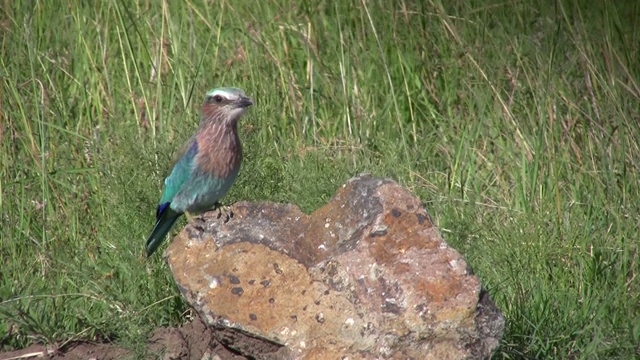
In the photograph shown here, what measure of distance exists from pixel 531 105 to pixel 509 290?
1.80 metres

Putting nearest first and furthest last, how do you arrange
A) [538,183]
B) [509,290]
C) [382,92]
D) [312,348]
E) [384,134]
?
1. [312,348]
2. [509,290]
3. [538,183]
4. [384,134]
5. [382,92]

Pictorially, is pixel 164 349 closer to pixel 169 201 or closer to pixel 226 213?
pixel 226 213

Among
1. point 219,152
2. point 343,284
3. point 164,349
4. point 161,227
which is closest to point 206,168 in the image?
point 219,152

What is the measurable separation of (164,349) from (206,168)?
929mm

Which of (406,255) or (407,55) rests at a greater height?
(406,255)

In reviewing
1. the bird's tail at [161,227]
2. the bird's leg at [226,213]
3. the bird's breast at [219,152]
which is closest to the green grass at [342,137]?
the bird's tail at [161,227]

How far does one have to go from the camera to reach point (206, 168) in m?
4.61

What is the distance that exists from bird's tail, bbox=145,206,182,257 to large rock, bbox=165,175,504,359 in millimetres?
623

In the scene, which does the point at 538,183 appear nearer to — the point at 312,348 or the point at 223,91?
the point at 223,91

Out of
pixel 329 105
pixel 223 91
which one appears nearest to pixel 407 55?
pixel 329 105

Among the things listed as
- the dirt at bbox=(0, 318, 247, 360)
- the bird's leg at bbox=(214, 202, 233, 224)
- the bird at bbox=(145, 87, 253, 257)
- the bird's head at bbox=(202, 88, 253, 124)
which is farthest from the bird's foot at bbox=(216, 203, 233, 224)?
the bird's head at bbox=(202, 88, 253, 124)

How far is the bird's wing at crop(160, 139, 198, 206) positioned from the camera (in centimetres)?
458

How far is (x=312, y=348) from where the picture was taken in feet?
11.6

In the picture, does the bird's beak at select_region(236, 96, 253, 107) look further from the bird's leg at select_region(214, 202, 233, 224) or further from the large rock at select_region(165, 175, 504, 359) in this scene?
the large rock at select_region(165, 175, 504, 359)
